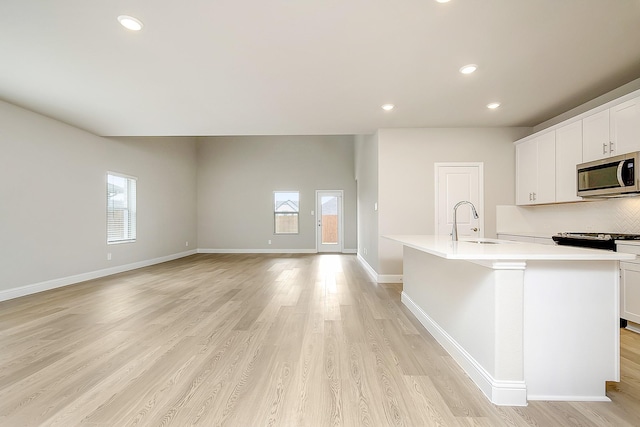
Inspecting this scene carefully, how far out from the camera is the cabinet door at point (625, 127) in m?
2.98

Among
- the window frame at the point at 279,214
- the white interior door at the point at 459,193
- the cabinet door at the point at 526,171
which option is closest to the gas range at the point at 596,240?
the cabinet door at the point at 526,171

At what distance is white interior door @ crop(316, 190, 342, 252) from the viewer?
365 inches

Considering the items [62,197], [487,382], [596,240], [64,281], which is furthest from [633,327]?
[62,197]

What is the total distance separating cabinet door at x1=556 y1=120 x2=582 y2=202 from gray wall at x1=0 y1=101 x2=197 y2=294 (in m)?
7.24

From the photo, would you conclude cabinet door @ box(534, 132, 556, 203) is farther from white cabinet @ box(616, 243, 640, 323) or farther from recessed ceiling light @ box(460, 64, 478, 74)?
recessed ceiling light @ box(460, 64, 478, 74)

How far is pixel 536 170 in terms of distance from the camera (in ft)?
14.7

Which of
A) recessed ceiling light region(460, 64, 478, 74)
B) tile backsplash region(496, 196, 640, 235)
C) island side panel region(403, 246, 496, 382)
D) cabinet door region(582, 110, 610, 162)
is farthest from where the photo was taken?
tile backsplash region(496, 196, 640, 235)

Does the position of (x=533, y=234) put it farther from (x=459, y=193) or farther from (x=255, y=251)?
(x=255, y=251)

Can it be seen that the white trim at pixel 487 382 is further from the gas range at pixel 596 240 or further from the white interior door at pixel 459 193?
the white interior door at pixel 459 193

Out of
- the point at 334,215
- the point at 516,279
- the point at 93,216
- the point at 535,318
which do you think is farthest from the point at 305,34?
the point at 334,215

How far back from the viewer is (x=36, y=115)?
4.35 metres

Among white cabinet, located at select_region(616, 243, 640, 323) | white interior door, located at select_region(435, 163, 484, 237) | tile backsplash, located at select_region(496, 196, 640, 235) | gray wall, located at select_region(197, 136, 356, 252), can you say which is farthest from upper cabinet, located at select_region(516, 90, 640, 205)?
gray wall, located at select_region(197, 136, 356, 252)

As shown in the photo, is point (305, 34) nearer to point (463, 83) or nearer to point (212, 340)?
point (463, 83)

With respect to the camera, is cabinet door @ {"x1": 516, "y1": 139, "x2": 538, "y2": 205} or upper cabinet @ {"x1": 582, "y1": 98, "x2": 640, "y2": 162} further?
cabinet door @ {"x1": 516, "y1": 139, "x2": 538, "y2": 205}
